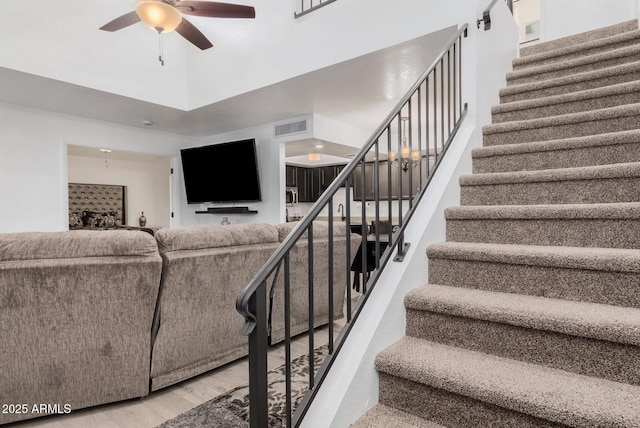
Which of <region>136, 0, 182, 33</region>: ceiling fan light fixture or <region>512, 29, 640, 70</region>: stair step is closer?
<region>136, 0, 182, 33</region>: ceiling fan light fixture

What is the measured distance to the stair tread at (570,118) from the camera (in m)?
2.01

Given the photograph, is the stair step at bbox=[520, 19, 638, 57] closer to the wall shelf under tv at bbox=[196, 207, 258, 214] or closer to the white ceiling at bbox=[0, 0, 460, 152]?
the white ceiling at bbox=[0, 0, 460, 152]

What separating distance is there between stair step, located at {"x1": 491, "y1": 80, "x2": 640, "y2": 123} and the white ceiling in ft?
2.80

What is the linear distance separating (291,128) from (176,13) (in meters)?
2.81

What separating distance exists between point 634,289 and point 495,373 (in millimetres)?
610

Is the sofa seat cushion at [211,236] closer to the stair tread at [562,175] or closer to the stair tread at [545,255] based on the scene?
the stair tread at [545,255]

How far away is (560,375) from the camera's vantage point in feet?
3.82

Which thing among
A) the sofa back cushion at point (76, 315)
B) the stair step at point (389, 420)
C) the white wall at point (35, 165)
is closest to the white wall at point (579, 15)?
the stair step at point (389, 420)

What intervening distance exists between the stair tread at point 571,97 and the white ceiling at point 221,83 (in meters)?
0.82

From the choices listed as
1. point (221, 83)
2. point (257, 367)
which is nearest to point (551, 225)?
point (257, 367)

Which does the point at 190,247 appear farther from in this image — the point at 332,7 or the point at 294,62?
the point at 332,7

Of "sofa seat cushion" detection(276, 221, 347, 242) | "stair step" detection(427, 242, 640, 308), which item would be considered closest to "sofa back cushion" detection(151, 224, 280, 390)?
"sofa seat cushion" detection(276, 221, 347, 242)

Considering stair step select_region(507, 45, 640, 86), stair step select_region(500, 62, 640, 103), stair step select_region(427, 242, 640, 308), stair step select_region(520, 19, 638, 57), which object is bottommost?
stair step select_region(427, 242, 640, 308)

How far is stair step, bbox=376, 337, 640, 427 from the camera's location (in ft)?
3.24
